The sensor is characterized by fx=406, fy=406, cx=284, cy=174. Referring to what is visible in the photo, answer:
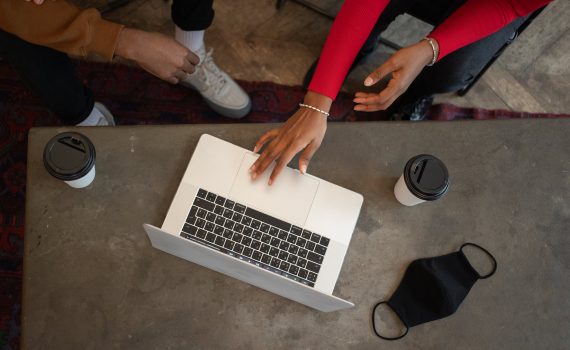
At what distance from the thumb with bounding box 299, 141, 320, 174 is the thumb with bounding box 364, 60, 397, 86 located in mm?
187

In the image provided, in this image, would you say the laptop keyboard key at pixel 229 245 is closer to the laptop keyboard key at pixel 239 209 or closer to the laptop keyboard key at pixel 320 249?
the laptop keyboard key at pixel 239 209

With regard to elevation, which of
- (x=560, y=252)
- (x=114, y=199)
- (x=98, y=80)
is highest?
(x=560, y=252)

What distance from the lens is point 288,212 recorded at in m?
0.89

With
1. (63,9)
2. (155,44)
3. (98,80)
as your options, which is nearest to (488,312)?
(155,44)

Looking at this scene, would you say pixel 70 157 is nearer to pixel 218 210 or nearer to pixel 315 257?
pixel 218 210

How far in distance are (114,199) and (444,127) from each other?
79 cm

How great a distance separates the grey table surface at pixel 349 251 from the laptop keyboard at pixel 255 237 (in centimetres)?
6

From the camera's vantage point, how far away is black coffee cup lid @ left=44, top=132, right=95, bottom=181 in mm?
793

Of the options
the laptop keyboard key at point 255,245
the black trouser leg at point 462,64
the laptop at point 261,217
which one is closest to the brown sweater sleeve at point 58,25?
the laptop at point 261,217

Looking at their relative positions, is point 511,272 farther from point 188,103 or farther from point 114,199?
point 188,103

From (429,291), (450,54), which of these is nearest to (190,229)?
(429,291)

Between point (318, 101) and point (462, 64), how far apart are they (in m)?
0.55

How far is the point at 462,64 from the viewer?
1242 millimetres

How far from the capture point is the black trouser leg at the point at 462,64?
47.2 inches
